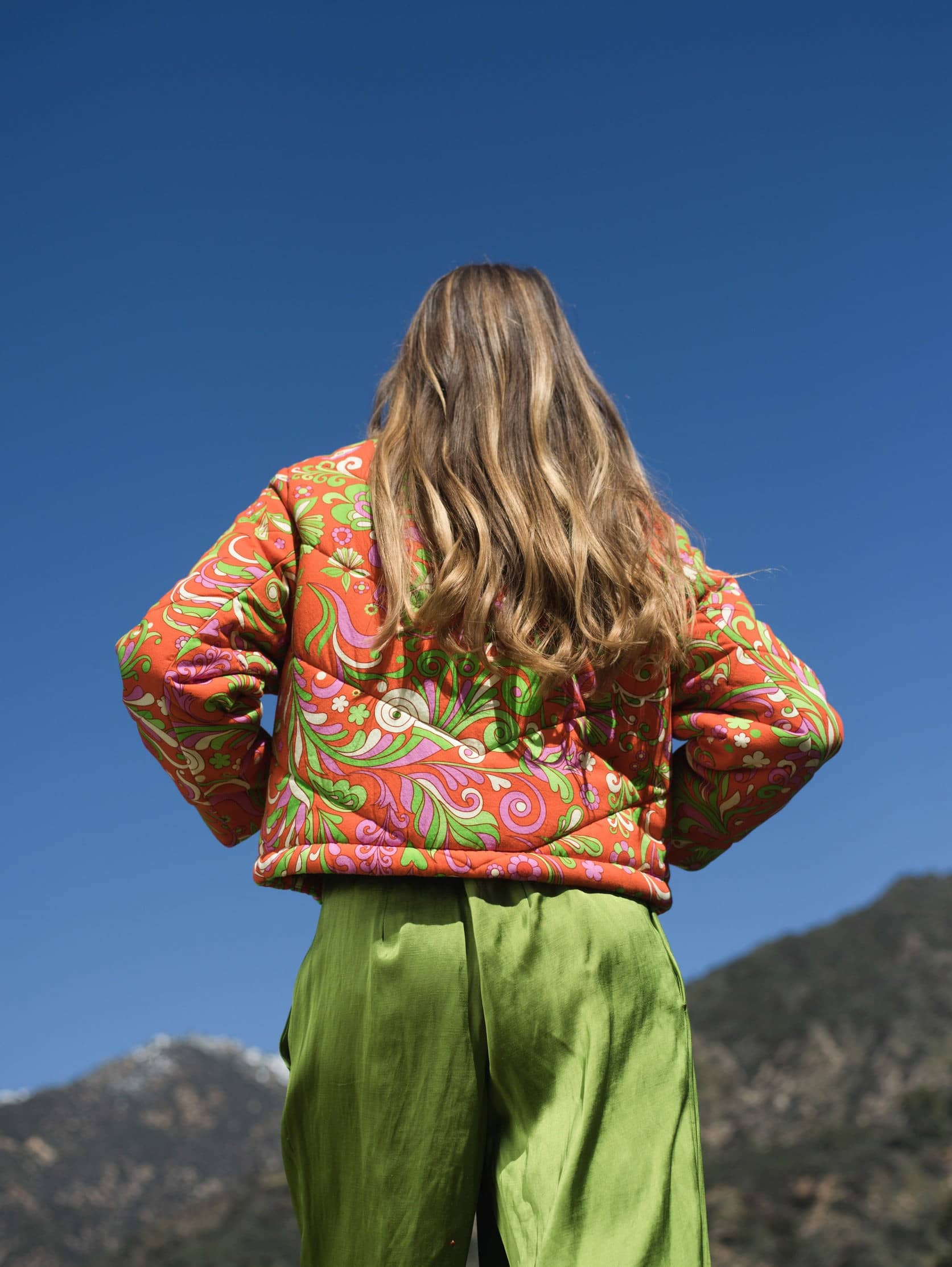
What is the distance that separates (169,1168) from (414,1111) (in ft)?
68.3

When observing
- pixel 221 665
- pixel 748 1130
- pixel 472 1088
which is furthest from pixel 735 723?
pixel 748 1130

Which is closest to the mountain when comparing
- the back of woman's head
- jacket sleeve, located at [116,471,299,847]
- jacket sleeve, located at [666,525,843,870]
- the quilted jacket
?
jacket sleeve, located at [666,525,843,870]

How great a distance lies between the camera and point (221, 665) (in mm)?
1650

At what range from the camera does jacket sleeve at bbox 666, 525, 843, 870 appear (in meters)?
1.84

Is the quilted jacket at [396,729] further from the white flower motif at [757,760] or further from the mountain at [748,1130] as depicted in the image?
the mountain at [748,1130]

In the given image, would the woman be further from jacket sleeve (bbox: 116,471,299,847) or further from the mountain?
the mountain

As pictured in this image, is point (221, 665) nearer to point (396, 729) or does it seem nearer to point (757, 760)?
point (396, 729)

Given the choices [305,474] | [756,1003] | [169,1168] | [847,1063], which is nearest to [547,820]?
[305,474]

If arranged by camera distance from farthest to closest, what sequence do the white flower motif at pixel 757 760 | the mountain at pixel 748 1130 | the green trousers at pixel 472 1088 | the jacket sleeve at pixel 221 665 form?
1. the mountain at pixel 748 1130
2. the white flower motif at pixel 757 760
3. the jacket sleeve at pixel 221 665
4. the green trousers at pixel 472 1088

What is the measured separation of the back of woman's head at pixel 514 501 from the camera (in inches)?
65.3

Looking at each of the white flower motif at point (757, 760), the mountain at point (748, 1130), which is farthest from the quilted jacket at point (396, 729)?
the mountain at point (748, 1130)

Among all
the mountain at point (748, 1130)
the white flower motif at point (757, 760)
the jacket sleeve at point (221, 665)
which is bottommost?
the mountain at point (748, 1130)

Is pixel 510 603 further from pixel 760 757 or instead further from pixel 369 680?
pixel 760 757

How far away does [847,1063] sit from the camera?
610 inches
